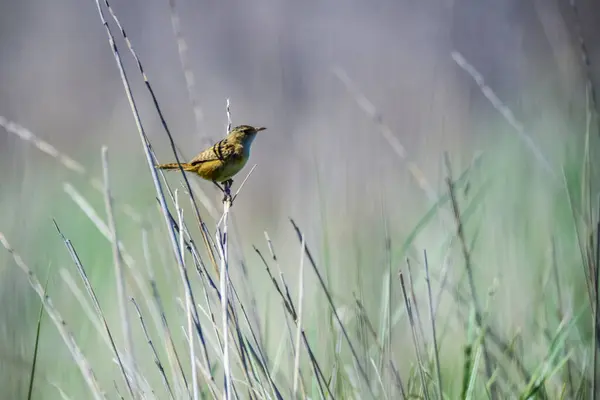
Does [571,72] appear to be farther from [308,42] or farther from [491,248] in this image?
[308,42]

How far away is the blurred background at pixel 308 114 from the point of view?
7.29 feet

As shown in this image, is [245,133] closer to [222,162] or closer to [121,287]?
[222,162]

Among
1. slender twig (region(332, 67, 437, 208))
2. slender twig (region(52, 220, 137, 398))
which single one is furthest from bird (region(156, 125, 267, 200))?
slender twig (region(52, 220, 137, 398))

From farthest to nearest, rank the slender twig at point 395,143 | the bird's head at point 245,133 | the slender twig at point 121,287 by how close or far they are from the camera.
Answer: the bird's head at point 245,133 < the slender twig at point 395,143 < the slender twig at point 121,287

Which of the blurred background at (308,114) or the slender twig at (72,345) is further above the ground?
the blurred background at (308,114)

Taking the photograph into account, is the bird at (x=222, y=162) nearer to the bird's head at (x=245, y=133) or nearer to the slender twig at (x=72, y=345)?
the bird's head at (x=245, y=133)

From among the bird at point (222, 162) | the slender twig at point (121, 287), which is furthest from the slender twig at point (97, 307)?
the bird at point (222, 162)

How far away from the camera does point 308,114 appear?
17.3ft

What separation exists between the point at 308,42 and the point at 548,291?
18.5ft

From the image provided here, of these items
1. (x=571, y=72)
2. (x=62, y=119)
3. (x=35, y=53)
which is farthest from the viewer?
(x=35, y=53)

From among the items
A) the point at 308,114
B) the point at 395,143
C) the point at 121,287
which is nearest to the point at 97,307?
the point at 121,287

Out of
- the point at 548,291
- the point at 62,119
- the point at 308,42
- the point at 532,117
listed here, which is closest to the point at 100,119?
the point at 62,119

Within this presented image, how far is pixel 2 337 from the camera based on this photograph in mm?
1708

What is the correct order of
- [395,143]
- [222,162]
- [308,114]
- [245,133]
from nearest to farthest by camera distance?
[395,143]
[222,162]
[245,133]
[308,114]
